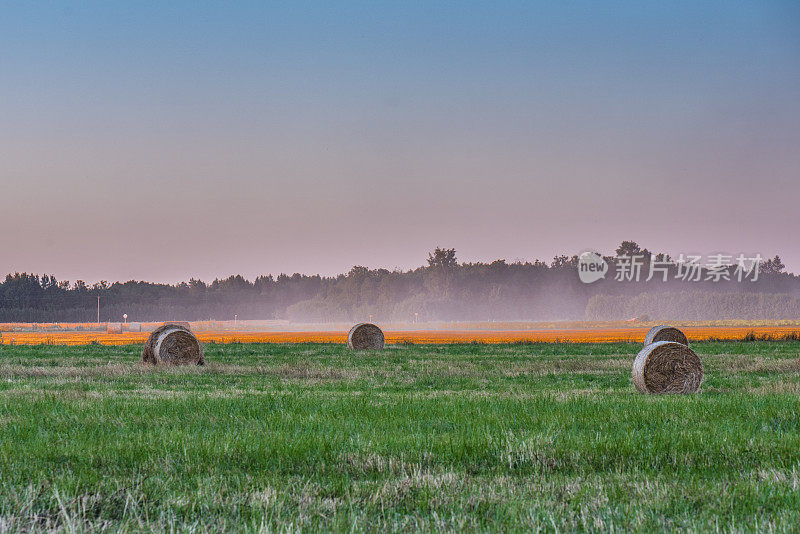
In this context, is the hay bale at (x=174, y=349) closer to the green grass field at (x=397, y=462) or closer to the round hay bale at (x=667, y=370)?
the green grass field at (x=397, y=462)

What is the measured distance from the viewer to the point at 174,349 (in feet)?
83.4

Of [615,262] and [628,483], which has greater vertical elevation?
[615,262]

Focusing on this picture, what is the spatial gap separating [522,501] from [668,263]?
15959 cm

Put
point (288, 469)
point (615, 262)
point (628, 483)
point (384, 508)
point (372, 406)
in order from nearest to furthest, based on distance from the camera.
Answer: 1. point (384, 508)
2. point (628, 483)
3. point (288, 469)
4. point (372, 406)
5. point (615, 262)

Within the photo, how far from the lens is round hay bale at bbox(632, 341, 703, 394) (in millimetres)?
16766

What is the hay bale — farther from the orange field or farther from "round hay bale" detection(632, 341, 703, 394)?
the orange field

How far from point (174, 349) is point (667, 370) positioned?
1645 cm

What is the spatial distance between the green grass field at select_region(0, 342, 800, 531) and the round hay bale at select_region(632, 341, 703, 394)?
133 inches

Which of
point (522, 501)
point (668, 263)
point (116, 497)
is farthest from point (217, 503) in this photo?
point (668, 263)

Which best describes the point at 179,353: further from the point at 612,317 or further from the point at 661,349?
the point at 612,317

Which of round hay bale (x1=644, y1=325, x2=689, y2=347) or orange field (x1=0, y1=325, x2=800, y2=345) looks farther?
orange field (x1=0, y1=325, x2=800, y2=345)

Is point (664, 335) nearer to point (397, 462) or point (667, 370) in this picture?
point (667, 370)

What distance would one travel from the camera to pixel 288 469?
704 cm
